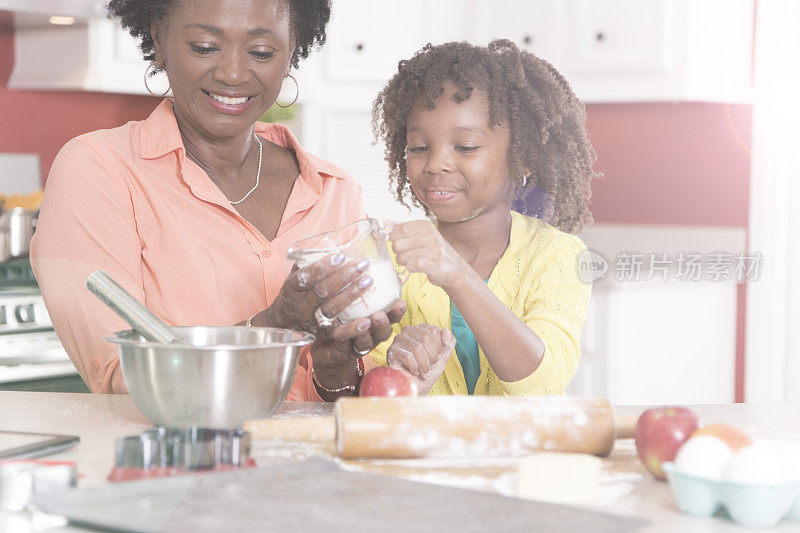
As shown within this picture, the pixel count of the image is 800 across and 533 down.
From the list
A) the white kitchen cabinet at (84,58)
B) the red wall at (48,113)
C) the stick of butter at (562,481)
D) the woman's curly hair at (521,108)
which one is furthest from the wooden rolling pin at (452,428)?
the red wall at (48,113)

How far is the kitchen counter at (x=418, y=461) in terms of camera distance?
0.85m

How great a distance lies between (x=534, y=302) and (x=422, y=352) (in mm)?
296

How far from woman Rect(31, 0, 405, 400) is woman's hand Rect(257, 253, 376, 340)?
79 millimetres

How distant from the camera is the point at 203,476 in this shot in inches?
33.3

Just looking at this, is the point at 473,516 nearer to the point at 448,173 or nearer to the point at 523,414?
the point at 523,414

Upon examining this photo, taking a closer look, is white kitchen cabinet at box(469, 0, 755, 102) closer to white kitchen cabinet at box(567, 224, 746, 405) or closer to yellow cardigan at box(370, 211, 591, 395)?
white kitchen cabinet at box(567, 224, 746, 405)

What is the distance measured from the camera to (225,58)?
59.4 inches

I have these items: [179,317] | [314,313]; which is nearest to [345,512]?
[314,313]

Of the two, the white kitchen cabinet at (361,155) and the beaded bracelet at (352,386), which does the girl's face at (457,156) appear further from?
the white kitchen cabinet at (361,155)

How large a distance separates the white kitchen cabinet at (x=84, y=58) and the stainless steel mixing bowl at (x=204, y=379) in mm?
2394

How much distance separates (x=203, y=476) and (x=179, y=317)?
0.70m

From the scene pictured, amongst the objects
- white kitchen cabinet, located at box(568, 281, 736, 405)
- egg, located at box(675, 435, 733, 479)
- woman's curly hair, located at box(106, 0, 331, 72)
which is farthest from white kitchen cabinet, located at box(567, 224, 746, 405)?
egg, located at box(675, 435, 733, 479)

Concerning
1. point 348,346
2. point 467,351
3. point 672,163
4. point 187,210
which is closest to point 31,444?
point 348,346

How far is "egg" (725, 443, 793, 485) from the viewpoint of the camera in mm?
792
